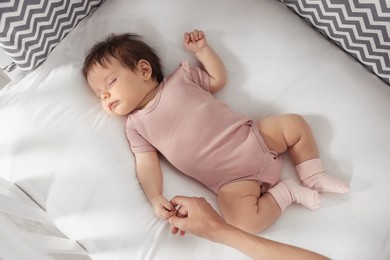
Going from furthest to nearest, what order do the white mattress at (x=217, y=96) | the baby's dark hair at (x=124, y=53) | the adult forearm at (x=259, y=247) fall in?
the baby's dark hair at (x=124, y=53)
the white mattress at (x=217, y=96)
the adult forearm at (x=259, y=247)

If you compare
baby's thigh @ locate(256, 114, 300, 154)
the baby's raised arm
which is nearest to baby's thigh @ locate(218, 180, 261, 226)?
baby's thigh @ locate(256, 114, 300, 154)

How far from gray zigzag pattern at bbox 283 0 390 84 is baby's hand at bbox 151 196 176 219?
0.61 metres

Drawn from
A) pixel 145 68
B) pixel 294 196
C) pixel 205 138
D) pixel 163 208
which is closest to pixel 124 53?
pixel 145 68

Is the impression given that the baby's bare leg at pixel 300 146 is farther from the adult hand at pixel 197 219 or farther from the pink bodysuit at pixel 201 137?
the adult hand at pixel 197 219

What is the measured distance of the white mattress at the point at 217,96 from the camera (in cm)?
103

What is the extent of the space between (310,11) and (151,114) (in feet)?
1.63

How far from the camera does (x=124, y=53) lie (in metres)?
1.15

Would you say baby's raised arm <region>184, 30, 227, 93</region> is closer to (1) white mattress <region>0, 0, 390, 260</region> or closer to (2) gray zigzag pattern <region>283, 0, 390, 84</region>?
(1) white mattress <region>0, 0, 390, 260</region>

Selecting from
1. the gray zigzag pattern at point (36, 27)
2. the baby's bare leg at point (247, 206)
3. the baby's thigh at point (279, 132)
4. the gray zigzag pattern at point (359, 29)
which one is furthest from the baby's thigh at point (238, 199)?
the gray zigzag pattern at point (36, 27)

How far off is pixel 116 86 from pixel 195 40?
25cm

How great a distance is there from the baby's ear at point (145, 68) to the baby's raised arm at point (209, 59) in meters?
0.12

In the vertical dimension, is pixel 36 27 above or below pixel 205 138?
above

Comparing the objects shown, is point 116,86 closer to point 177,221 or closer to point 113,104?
→ point 113,104

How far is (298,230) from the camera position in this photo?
1.03m
